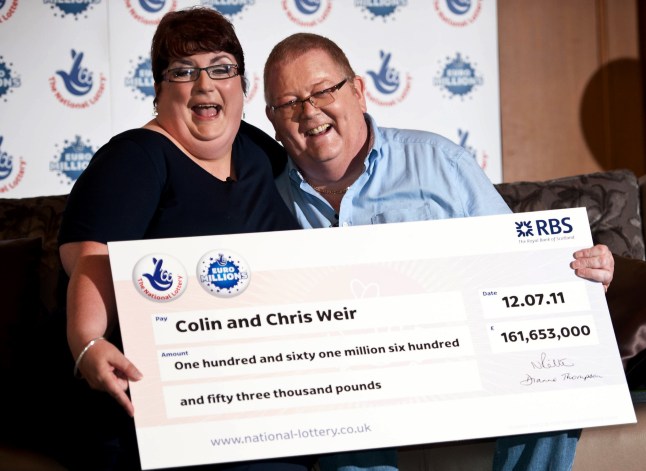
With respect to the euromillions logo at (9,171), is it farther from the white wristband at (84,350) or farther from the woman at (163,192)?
the white wristband at (84,350)

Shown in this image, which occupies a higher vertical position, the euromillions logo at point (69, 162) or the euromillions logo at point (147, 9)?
the euromillions logo at point (147, 9)

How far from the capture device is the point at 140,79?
166 inches

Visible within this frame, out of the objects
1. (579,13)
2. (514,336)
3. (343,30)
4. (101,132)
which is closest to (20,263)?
(514,336)

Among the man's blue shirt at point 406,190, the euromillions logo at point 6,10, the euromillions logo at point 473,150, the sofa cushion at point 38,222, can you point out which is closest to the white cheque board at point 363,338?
the man's blue shirt at point 406,190

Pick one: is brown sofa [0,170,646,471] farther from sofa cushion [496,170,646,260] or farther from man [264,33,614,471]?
man [264,33,614,471]

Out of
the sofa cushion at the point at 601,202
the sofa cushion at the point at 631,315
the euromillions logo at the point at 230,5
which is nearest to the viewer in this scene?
the sofa cushion at the point at 631,315

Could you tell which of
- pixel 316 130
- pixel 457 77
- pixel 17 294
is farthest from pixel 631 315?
pixel 457 77

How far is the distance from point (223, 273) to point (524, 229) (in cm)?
61

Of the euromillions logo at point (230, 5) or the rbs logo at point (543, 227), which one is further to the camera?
the euromillions logo at point (230, 5)

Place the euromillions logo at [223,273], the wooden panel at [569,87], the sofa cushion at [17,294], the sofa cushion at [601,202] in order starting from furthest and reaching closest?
the wooden panel at [569,87], the sofa cushion at [601,202], the sofa cushion at [17,294], the euromillions logo at [223,273]

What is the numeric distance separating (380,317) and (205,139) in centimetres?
52

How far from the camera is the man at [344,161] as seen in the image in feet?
6.47

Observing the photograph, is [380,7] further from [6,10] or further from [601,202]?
Result: [601,202]

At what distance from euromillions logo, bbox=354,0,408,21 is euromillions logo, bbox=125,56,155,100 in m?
1.13
